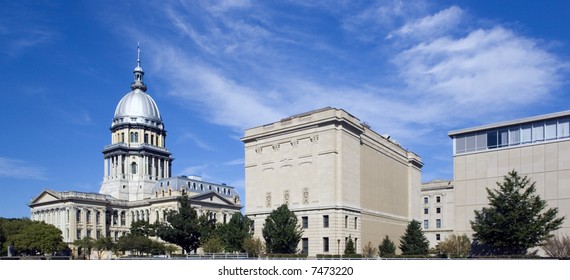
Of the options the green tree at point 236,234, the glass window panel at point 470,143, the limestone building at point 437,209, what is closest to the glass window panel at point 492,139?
the glass window panel at point 470,143

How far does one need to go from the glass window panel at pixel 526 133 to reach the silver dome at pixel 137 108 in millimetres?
104688

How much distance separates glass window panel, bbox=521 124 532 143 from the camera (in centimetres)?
5853

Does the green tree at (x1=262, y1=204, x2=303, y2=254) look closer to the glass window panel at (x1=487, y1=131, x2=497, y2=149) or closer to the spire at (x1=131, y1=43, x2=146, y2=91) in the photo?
the glass window panel at (x1=487, y1=131, x2=497, y2=149)

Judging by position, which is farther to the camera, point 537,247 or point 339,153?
point 339,153

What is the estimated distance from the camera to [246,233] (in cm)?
6881

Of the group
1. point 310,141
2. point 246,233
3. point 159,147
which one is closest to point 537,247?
point 310,141

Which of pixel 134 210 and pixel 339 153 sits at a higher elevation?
pixel 339 153

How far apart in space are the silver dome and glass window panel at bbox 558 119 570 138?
108 meters

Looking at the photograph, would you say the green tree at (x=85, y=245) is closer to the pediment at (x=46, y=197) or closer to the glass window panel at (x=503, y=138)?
the pediment at (x=46, y=197)

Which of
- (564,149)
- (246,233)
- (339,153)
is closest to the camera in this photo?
(564,149)

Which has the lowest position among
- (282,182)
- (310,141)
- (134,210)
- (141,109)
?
(134,210)

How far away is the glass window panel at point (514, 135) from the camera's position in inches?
2334

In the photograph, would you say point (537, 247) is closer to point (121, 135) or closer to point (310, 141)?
point (310, 141)

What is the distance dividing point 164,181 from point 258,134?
6368 centimetres
